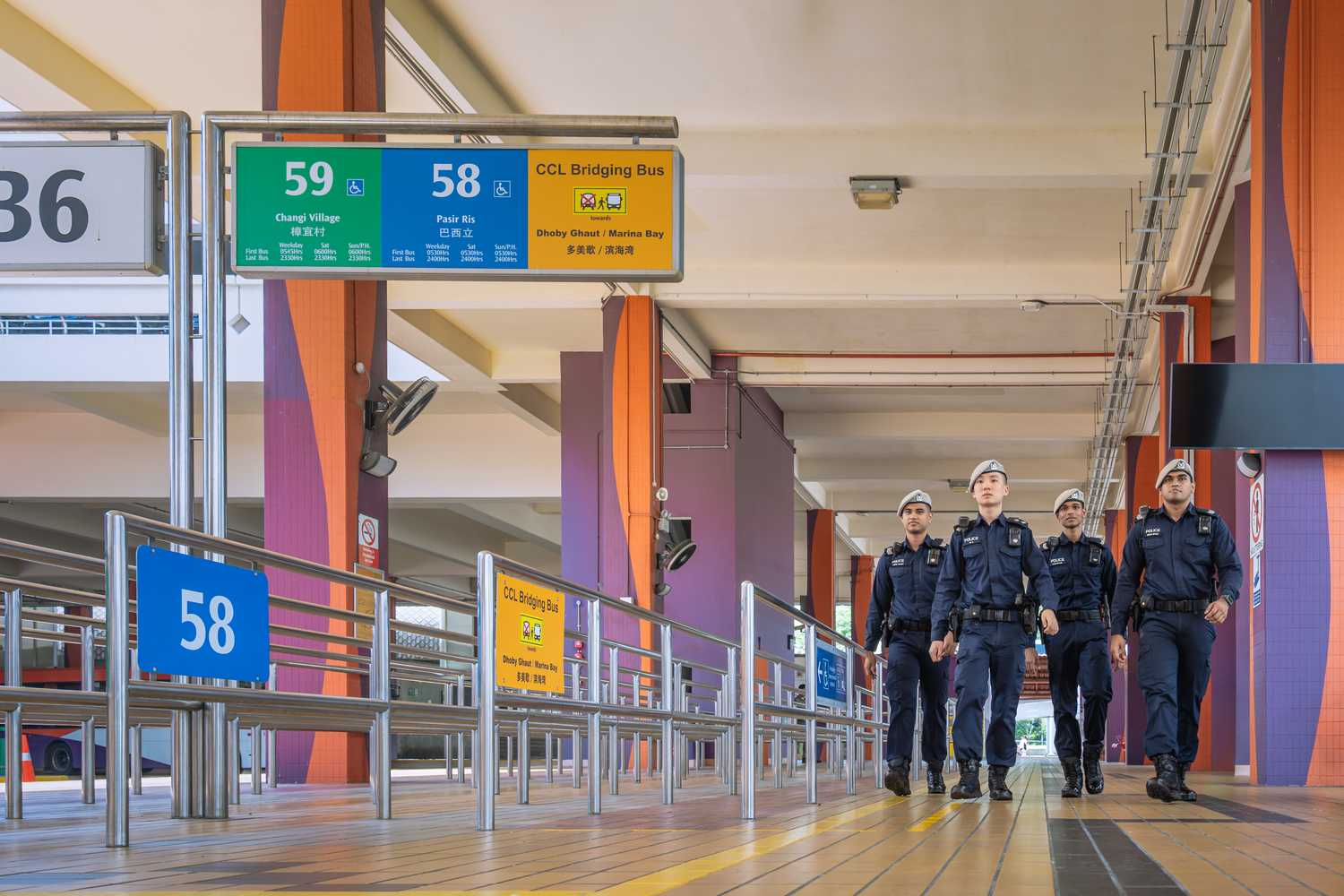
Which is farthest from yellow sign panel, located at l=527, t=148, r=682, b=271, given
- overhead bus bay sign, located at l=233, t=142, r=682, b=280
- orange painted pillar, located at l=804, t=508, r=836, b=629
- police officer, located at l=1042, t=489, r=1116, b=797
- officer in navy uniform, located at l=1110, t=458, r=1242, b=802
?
orange painted pillar, located at l=804, t=508, r=836, b=629

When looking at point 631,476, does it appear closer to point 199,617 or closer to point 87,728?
point 87,728

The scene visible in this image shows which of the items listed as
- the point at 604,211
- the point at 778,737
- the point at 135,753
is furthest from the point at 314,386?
the point at 778,737

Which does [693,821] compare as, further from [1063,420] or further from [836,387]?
[1063,420]

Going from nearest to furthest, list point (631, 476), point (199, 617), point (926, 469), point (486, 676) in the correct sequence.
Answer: point (199, 617)
point (486, 676)
point (631, 476)
point (926, 469)

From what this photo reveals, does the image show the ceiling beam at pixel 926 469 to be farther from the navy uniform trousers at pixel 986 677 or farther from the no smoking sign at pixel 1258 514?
the navy uniform trousers at pixel 986 677

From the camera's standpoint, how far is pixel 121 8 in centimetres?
1103

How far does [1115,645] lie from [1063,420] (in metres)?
17.9

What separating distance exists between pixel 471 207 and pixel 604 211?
0.60m

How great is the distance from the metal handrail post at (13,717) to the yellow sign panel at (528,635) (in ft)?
7.12

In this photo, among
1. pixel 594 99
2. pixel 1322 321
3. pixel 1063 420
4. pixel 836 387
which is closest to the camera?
pixel 1322 321

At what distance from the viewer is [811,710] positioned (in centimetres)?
699

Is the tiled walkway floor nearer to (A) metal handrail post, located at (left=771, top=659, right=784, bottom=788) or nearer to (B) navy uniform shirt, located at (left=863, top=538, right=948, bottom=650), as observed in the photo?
(A) metal handrail post, located at (left=771, top=659, right=784, bottom=788)

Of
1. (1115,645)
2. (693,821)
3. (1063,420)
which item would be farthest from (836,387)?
(693,821)

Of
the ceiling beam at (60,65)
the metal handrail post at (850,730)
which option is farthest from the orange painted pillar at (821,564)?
the metal handrail post at (850,730)
